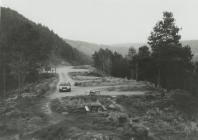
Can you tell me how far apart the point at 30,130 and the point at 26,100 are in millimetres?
15709

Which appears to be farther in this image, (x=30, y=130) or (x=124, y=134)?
(x=30, y=130)

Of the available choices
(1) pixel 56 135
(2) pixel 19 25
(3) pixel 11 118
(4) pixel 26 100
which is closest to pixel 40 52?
(2) pixel 19 25

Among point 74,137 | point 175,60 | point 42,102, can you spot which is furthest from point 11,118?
point 175,60

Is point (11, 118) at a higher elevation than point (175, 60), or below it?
below

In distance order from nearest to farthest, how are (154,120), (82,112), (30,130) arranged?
(30,130), (154,120), (82,112)

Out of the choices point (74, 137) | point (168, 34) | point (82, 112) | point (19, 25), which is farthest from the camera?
point (168, 34)

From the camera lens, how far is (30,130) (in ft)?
76.4

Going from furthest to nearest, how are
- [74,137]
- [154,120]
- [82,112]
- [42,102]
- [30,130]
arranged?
[42,102] < [82,112] < [154,120] < [30,130] < [74,137]

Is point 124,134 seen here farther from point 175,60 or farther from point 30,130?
point 175,60

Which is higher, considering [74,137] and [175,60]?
[175,60]

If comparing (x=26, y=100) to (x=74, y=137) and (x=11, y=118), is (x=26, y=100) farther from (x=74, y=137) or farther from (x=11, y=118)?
(x=74, y=137)

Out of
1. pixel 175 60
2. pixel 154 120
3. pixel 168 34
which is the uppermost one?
pixel 168 34

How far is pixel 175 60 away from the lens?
5234cm

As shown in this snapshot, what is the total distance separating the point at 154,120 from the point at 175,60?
25980 mm
